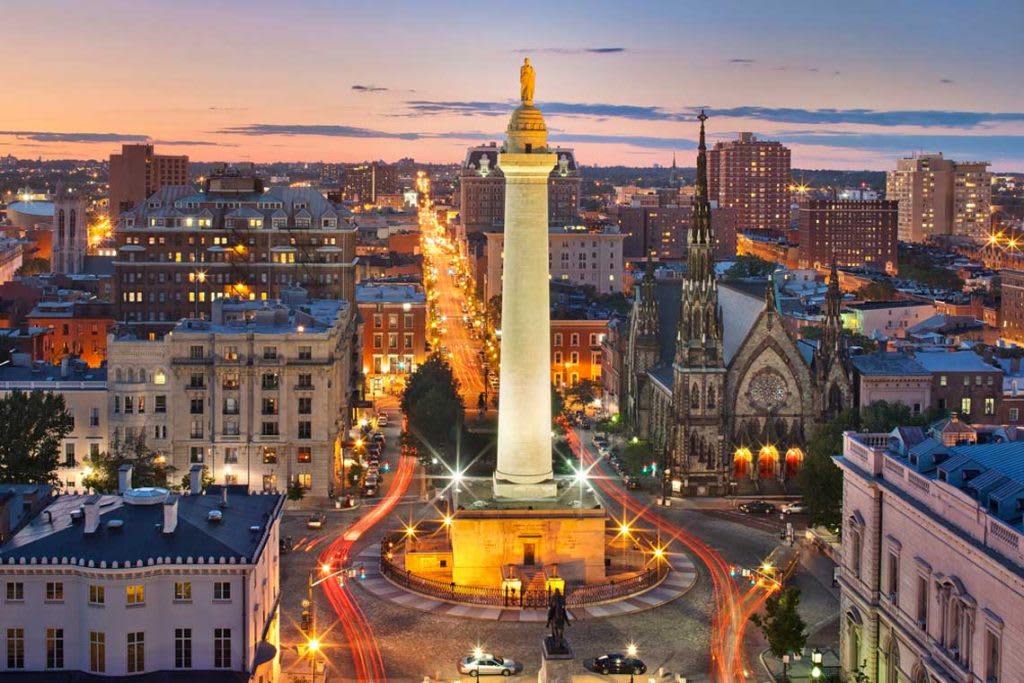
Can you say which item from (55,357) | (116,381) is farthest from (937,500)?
(55,357)

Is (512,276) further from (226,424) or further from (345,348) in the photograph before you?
(345,348)

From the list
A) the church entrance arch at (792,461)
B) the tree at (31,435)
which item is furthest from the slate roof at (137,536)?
the church entrance arch at (792,461)

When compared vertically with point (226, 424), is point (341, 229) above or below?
above

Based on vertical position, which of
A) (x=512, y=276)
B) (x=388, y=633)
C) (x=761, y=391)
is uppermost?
(x=512, y=276)

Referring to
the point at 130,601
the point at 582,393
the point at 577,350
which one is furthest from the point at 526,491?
the point at 577,350

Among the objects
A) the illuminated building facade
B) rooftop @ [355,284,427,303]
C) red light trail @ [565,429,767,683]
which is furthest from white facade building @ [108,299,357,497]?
rooftop @ [355,284,427,303]

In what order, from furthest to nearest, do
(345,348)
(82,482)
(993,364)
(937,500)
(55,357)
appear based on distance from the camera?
1. (55,357)
2. (993,364)
3. (345,348)
4. (82,482)
5. (937,500)

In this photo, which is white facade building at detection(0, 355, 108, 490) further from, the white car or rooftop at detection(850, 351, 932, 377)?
rooftop at detection(850, 351, 932, 377)
